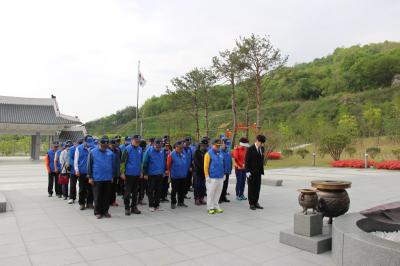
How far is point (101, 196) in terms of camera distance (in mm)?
6289

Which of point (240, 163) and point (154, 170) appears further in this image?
point (240, 163)

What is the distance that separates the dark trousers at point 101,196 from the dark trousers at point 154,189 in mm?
901

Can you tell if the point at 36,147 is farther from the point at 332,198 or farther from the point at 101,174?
the point at 332,198

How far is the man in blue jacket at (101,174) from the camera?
6230 mm

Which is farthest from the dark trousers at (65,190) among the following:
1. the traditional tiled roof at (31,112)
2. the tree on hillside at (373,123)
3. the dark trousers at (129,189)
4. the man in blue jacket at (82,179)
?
the tree on hillside at (373,123)

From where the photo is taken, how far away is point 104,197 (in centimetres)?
636

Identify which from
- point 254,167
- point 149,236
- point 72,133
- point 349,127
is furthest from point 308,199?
point 349,127

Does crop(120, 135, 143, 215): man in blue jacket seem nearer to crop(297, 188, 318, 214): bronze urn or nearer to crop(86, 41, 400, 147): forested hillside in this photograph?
crop(297, 188, 318, 214): bronze urn

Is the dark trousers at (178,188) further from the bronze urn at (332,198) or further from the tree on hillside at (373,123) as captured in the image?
the tree on hillside at (373,123)

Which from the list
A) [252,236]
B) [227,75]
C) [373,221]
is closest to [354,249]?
[373,221]

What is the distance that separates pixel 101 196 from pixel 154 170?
120 centimetres

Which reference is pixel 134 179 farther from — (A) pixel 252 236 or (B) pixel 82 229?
(A) pixel 252 236

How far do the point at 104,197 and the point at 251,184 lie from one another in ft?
9.81

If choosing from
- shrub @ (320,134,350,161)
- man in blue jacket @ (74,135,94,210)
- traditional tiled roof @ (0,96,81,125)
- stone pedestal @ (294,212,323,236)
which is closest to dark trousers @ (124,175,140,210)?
man in blue jacket @ (74,135,94,210)
